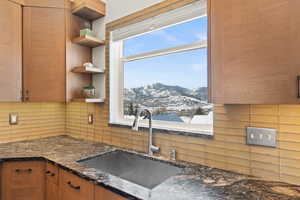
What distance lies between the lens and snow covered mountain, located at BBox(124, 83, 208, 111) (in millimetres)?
1507

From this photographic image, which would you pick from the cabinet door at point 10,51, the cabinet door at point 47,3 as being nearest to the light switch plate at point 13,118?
the cabinet door at point 10,51

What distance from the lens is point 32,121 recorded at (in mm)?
2172

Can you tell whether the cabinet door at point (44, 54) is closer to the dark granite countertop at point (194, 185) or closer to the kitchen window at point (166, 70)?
the kitchen window at point (166, 70)

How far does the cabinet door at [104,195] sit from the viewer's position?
3.26ft

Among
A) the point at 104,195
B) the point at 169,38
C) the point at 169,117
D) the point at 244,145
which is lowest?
the point at 104,195

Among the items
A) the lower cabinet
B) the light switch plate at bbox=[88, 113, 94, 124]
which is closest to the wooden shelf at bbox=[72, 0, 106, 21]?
the light switch plate at bbox=[88, 113, 94, 124]

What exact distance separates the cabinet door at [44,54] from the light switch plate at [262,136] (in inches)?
65.5

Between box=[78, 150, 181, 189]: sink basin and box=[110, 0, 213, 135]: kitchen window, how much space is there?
12.2 inches

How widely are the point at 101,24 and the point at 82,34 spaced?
27 centimetres

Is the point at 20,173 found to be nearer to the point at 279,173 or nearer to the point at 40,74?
the point at 40,74

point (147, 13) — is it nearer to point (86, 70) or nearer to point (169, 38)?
point (169, 38)

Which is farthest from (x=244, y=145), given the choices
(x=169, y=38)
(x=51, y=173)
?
(x=51, y=173)

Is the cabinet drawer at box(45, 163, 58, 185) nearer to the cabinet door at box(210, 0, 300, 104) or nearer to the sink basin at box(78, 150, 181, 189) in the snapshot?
the sink basin at box(78, 150, 181, 189)

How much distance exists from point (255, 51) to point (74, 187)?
4.26 feet
